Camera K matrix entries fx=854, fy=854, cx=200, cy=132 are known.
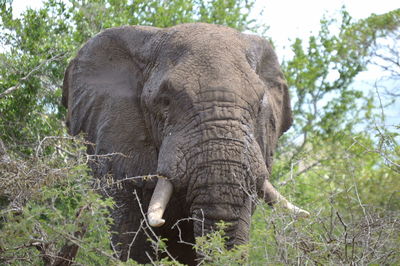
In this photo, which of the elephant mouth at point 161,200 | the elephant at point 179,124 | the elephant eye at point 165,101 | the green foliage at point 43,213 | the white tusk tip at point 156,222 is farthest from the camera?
the elephant eye at point 165,101

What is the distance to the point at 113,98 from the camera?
5.49 metres

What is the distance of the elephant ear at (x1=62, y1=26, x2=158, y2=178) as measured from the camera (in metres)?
5.30

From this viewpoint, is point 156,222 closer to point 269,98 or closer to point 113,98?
point 113,98

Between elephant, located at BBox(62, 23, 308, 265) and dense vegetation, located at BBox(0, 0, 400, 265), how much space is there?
0.24 meters

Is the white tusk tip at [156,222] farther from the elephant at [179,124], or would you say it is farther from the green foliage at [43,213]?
the green foliage at [43,213]

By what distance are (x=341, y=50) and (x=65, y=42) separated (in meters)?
4.61

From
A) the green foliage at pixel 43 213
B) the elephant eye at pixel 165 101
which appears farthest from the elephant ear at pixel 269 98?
the green foliage at pixel 43 213

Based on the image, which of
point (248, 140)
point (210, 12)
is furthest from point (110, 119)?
point (210, 12)

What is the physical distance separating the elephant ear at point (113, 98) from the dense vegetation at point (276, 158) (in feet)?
0.84

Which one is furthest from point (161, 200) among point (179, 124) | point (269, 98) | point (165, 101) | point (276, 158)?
point (276, 158)

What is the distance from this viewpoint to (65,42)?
8.03 m

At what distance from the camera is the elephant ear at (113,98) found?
5301mm

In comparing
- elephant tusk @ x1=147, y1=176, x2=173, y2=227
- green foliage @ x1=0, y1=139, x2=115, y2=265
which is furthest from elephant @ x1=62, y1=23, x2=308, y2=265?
green foliage @ x1=0, y1=139, x2=115, y2=265

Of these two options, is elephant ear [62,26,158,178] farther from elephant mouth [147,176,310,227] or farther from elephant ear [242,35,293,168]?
elephant ear [242,35,293,168]
